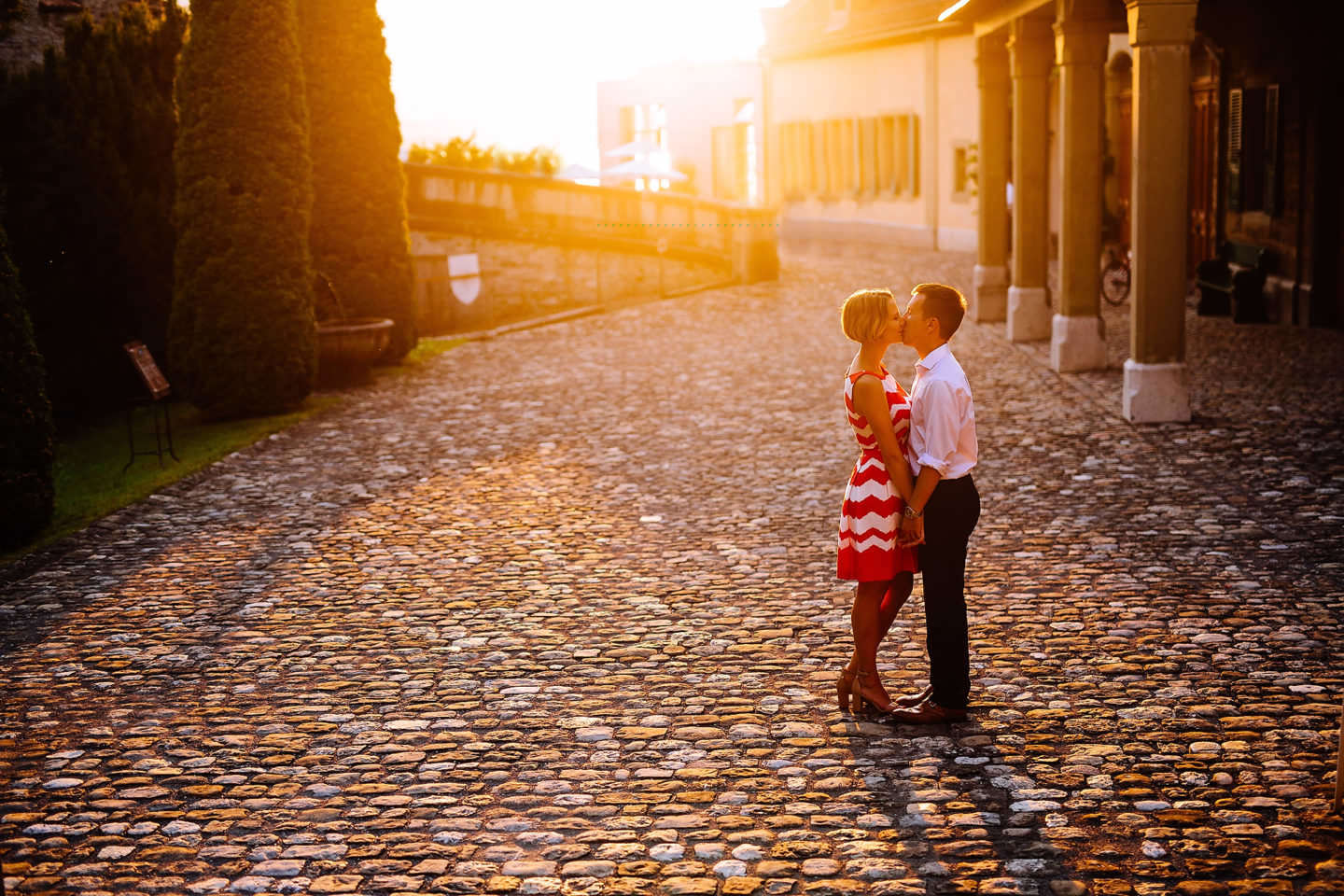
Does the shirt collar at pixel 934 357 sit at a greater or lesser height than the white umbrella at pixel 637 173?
lesser

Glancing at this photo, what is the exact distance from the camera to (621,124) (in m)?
50.2

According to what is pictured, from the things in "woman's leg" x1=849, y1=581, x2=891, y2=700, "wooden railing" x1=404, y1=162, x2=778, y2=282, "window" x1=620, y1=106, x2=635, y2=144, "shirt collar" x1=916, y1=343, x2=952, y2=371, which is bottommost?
"woman's leg" x1=849, y1=581, x2=891, y2=700

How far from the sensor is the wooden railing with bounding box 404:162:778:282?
80.1 ft

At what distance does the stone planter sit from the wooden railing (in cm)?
811

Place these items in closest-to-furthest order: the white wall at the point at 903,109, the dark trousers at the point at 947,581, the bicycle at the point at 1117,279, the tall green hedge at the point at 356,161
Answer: the dark trousers at the point at 947,581 < the tall green hedge at the point at 356,161 < the bicycle at the point at 1117,279 < the white wall at the point at 903,109

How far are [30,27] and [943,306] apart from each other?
12869mm

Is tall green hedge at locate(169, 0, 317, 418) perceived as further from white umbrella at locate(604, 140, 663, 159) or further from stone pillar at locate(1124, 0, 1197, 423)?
white umbrella at locate(604, 140, 663, 159)

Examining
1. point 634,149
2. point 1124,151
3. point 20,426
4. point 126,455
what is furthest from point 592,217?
point 634,149

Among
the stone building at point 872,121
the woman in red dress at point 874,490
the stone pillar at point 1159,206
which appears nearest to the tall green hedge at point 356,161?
the stone pillar at point 1159,206

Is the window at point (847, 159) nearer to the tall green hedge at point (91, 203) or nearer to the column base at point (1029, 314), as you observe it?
the column base at point (1029, 314)

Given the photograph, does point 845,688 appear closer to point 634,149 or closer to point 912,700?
point 912,700

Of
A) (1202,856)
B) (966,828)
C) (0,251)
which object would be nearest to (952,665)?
(966,828)

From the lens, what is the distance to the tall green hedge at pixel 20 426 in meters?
9.17

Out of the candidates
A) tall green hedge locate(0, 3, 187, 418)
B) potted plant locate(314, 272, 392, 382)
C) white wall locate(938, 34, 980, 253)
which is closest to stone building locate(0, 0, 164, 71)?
tall green hedge locate(0, 3, 187, 418)
